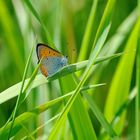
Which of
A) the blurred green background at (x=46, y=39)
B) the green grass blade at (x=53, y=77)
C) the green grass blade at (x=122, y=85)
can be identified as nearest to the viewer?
the green grass blade at (x=53, y=77)

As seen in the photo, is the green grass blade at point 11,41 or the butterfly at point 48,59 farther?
the green grass blade at point 11,41

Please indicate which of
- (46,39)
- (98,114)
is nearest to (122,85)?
(46,39)

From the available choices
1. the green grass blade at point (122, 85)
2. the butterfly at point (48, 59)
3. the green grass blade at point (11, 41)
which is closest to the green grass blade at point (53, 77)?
the butterfly at point (48, 59)

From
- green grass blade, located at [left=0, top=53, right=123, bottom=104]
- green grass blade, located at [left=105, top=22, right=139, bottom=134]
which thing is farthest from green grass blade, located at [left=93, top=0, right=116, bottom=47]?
green grass blade, located at [left=105, top=22, right=139, bottom=134]

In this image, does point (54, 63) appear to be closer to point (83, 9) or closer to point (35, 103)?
point (35, 103)

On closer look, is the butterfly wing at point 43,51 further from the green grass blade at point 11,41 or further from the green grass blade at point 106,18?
the green grass blade at point 11,41

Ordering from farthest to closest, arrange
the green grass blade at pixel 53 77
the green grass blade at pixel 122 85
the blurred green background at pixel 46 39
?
the blurred green background at pixel 46 39 < the green grass blade at pixel 122 85 < the green grass blade at pixel 53 77

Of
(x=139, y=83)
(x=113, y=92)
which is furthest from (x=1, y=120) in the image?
(x=139, y=83)

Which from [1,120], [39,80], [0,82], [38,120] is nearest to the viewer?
[39,80]

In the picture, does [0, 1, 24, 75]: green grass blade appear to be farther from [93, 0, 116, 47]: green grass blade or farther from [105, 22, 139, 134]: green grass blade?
[93, 0, 116, 47]: green grass blade
